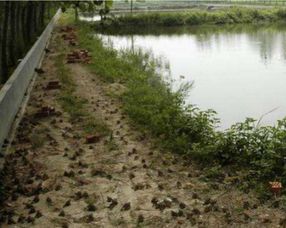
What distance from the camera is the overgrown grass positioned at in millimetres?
9414

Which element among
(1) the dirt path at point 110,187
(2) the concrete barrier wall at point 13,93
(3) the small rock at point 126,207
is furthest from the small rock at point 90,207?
(2) the concrete barrier wall at point 13,93

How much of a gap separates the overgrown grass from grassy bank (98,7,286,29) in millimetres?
34008

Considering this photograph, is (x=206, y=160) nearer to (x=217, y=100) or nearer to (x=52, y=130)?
(x=52, y=130)

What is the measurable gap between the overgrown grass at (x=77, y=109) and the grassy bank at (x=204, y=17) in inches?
1339

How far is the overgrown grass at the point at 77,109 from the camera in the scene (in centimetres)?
941

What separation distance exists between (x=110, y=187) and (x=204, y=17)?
45754 mm

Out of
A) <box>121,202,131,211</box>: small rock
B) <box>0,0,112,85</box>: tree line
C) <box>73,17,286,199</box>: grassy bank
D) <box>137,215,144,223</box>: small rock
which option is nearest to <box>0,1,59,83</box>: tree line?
<box>0,0,112,85</box>: tree line

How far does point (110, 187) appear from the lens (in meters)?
6.77

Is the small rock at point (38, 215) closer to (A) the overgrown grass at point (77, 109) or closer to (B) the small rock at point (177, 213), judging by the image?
(B) the small rock at point (177, 213)

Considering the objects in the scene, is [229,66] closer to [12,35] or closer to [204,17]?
[12,35]

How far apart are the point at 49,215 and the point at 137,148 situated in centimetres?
265

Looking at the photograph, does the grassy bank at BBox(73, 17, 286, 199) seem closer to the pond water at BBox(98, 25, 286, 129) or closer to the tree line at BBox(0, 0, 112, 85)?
the tree line at BBox(0, 0, 112, 85)

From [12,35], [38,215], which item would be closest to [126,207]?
[38,215]

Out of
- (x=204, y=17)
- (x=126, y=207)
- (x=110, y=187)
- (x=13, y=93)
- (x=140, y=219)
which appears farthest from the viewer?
(x=204, y=17)
